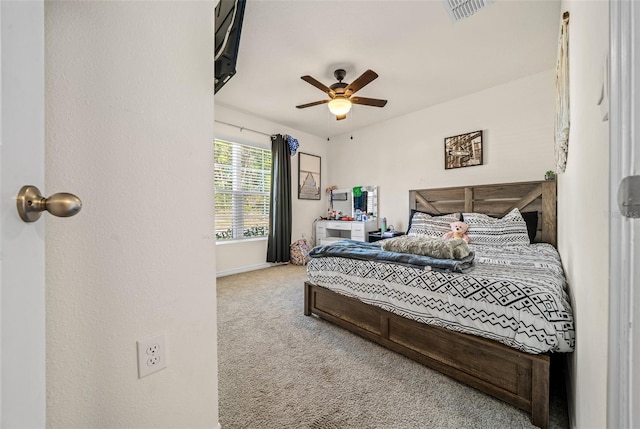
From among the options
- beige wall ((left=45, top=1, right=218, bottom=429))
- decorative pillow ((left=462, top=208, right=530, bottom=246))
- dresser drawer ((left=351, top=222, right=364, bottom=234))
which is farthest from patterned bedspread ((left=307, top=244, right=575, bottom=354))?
dresser drawer ((left=351, top=222, right=364, bottom=234))

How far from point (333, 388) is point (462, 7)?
9.16 feet

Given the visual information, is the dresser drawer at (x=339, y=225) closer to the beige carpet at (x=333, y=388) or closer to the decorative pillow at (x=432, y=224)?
the decorative pillow at (x=432, y=224)

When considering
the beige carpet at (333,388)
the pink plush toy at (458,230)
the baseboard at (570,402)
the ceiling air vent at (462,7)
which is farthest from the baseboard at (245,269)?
the ceiling air vent at (462,7)

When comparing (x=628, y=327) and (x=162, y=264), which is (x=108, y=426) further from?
(x=628, y=327)

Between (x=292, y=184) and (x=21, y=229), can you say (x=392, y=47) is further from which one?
(x=21, y=229)

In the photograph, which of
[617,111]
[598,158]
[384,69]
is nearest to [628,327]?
[617,111]

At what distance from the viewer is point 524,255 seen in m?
2.14

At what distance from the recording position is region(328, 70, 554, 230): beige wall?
10.2ft

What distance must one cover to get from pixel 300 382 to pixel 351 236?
10.8ft

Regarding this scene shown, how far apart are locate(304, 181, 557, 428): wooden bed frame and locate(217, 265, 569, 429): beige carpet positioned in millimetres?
68

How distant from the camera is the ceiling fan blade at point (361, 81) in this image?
2.46 metres

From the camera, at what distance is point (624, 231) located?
41 centimetres

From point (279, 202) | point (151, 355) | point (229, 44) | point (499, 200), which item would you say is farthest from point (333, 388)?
point (279, 202)

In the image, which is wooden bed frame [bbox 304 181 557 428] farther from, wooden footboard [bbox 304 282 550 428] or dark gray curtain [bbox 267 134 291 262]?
dark gray curtain [bbox 267 134 291 262]
